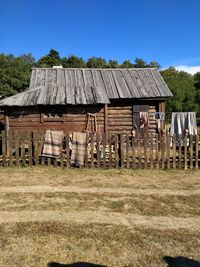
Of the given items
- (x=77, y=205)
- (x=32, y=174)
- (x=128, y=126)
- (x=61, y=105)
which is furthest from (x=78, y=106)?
(x=77, y=205)

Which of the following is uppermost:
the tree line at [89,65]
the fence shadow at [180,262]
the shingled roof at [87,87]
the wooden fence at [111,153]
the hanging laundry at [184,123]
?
the tree line at [89,65]

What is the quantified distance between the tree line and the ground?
1677 inches

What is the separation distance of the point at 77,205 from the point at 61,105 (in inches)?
376

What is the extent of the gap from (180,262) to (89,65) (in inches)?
2847

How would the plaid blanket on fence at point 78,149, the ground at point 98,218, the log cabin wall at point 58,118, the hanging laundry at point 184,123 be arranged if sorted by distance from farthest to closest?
the hanging laundry at point 184,123, the log cabin wall at point 58,118, the plaid blanket on fence at point 78,149, the ground at point 98,218

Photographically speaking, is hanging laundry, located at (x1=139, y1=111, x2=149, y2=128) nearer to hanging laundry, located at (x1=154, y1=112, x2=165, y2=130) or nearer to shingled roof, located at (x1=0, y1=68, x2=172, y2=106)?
hanging laundry, located at (x1=154, y1=112, x2=165, y2=130)

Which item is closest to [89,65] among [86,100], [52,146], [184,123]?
[184,123]

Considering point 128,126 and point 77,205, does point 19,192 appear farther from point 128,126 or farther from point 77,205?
point 128,126

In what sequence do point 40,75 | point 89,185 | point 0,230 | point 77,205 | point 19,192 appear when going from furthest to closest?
point 40,75
point 89,185
point 19,192
point 77,205
point 0,230

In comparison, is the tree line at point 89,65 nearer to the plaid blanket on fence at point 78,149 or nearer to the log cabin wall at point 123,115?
the log cabin wall at point 123,115

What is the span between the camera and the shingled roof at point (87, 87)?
1642 centimetres

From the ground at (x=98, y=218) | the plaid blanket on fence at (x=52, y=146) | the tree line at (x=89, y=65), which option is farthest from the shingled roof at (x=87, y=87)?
the tree line at (x=89, y=65)

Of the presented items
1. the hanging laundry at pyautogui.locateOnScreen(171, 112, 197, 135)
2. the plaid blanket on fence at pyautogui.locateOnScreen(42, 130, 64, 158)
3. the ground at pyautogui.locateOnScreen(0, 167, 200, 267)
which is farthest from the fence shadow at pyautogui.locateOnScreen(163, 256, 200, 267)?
the hanging laundry at pyautogui.locateOnScreen(171, 112, 197, 135)

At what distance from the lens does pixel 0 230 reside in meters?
5.91
